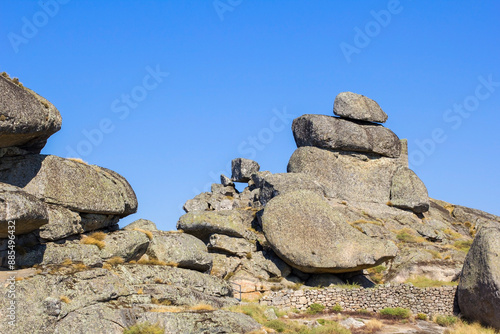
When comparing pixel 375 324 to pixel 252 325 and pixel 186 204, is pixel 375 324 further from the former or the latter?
pixel 186 204

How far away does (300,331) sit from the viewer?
2670 centimetres

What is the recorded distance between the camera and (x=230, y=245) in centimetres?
3866

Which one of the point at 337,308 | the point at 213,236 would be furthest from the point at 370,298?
the point at 213,236

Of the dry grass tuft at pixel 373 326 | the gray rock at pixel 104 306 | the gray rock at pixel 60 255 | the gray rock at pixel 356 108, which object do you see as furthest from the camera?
the gray rock at pixel 356 108

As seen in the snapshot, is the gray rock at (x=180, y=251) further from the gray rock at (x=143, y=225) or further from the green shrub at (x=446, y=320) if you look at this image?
the green shrub at (x=446, y=320)

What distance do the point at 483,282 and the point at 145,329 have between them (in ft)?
51.2

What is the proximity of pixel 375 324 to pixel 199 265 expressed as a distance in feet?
33.1

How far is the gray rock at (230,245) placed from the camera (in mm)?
38438

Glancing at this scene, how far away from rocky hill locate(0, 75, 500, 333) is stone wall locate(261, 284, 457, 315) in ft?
6.49

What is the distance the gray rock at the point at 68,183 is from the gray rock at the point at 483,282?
59.7 ft

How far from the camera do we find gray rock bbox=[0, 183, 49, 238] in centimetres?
2514

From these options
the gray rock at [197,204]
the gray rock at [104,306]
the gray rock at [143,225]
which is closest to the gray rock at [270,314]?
the gray rock at [104,306]

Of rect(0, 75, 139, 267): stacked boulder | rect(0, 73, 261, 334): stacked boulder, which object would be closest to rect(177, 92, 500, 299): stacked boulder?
rect(0, 73, 261, 334): stacked boulder

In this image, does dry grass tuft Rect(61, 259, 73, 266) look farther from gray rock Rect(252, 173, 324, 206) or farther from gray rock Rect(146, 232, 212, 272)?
gray rock Rect(252, 173, 324, 206)
